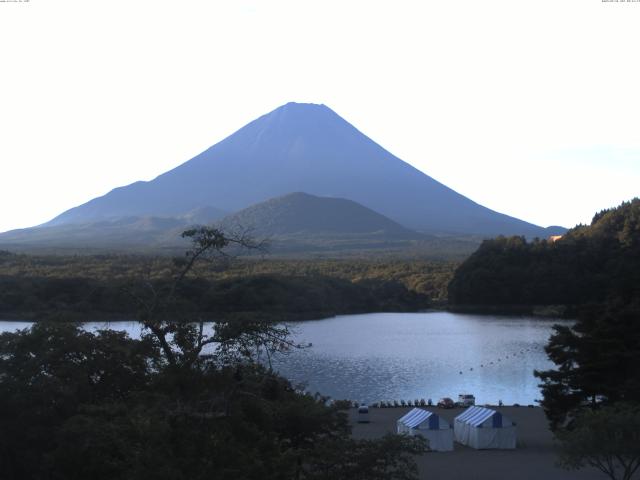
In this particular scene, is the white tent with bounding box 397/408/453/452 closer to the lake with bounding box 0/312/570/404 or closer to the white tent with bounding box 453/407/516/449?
the white tent with bounding box 453/407/516/449

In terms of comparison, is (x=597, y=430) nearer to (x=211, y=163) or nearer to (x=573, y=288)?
(x=573, y=288)

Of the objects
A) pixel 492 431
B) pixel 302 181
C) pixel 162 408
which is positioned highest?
pixel 302 181

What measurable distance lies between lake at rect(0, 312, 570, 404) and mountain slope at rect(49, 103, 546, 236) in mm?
63265

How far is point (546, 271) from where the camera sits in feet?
139

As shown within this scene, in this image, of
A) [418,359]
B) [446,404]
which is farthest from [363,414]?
[418,359]

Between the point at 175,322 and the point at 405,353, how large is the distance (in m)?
19.3

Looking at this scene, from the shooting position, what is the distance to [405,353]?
83.5ft

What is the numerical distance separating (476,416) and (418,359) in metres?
11.4

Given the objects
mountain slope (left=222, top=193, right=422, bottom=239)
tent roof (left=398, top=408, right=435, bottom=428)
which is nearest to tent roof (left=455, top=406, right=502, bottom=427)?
tent roof (left=398, top=408, right=435, bottom=428)

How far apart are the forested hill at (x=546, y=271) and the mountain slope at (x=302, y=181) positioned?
50.8 metres

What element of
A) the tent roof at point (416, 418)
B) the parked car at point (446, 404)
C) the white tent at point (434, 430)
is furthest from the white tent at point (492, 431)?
the parked car at point (446, 404)

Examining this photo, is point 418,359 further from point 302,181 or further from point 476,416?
point 302,181

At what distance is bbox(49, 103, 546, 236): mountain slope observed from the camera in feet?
330

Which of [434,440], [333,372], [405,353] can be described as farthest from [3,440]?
[405,353]
